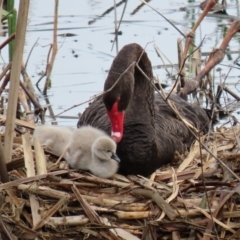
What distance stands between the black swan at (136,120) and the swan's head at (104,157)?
0.22 meters

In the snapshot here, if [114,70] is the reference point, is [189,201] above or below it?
below

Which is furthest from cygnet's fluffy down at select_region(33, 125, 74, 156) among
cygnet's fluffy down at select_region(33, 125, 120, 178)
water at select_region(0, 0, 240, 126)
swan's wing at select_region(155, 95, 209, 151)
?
water at select_region(0, 0, 240, 126)

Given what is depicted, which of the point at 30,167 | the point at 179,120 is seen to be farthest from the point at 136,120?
the point at 30,167

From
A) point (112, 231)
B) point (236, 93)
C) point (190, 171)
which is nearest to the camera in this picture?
point (112, 231)

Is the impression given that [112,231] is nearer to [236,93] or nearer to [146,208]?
[146,208]

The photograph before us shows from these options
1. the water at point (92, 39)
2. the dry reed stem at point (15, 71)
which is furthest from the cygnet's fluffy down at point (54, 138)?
the water at point (92, 39)

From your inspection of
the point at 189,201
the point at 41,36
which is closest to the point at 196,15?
the point at 41,36

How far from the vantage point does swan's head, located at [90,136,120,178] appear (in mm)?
3988

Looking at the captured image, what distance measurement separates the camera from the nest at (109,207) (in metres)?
3.76

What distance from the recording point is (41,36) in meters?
7.59

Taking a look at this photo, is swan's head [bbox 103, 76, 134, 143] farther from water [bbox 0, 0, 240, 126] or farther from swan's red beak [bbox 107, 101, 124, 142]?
water [bbox 0, 0, 240, 126]

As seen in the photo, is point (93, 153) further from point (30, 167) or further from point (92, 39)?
point (92, 39)

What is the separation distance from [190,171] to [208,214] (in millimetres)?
427

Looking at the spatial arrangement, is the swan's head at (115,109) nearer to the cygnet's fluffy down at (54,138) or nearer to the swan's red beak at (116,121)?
the swan's red beak at (116,121)
